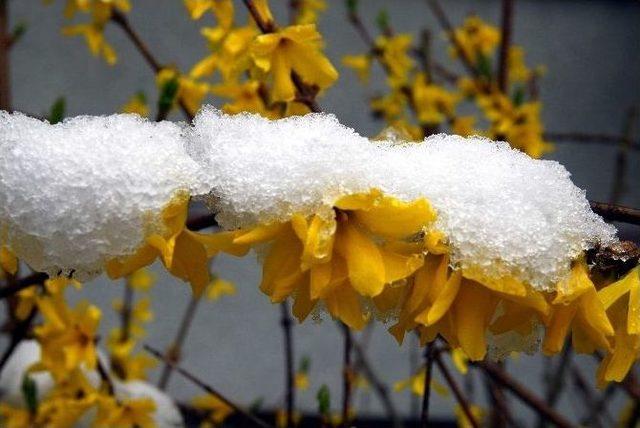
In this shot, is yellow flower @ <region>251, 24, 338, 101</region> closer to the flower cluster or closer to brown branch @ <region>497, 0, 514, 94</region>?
the flower cluster

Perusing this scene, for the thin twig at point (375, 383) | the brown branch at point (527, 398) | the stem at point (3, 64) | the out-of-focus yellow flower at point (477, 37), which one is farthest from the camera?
the out-of-focus yellow flower at point (477, 37)

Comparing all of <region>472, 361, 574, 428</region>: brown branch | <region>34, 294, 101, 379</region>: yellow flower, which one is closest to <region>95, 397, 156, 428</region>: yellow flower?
<region>34, 294, 101, 379</region>: yellow flower

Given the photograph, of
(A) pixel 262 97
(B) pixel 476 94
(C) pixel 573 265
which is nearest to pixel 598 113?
(B) pixel 476 94

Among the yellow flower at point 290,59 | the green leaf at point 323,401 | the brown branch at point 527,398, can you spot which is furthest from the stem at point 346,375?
the yellow flower at point 290,59

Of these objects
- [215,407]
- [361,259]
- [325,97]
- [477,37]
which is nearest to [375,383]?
[215,407]

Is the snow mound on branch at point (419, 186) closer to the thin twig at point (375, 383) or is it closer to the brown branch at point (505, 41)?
the thin twig at point (375, 383)

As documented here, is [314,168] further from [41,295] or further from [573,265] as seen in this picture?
[41,295]
